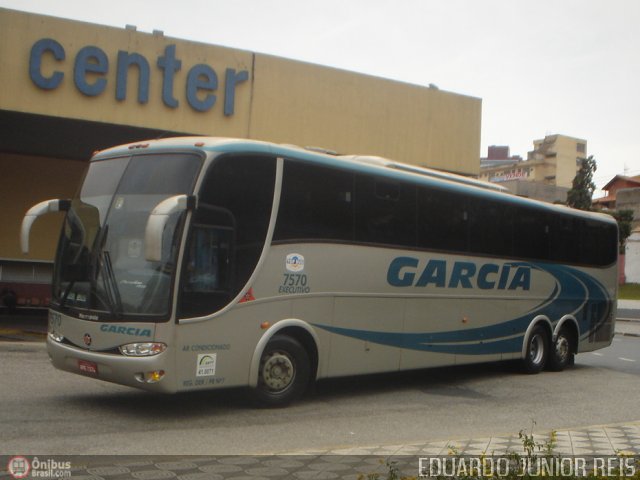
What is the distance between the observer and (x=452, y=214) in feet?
43.6

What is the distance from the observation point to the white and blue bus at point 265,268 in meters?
9.02

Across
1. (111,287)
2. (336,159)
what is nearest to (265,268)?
(111,287)

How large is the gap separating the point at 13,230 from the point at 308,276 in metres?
14.5

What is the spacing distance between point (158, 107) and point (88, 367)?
10.1 metres

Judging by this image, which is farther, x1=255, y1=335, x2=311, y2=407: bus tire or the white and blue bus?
x1=255, y1=335, x2=311, y2=407: bus tire

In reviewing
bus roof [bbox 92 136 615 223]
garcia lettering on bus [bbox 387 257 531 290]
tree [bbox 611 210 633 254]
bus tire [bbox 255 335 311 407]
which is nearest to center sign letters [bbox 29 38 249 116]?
bus roof [bbox 92 136 615 223]

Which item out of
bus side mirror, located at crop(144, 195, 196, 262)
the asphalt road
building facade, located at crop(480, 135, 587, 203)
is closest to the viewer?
the asphalt road

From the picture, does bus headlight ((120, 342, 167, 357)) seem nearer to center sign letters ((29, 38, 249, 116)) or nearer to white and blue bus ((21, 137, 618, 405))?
white and blue bus ((21, 137, 618, 405))

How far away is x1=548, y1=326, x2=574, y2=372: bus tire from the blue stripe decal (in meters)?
0.36

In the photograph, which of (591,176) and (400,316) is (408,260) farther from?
(591,176)

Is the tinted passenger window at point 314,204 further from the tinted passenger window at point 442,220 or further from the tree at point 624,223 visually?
the tree at point 624,223

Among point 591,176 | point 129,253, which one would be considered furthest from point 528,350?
point 591,176

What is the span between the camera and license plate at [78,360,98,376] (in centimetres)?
912

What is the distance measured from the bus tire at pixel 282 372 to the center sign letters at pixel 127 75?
9.32 meters
